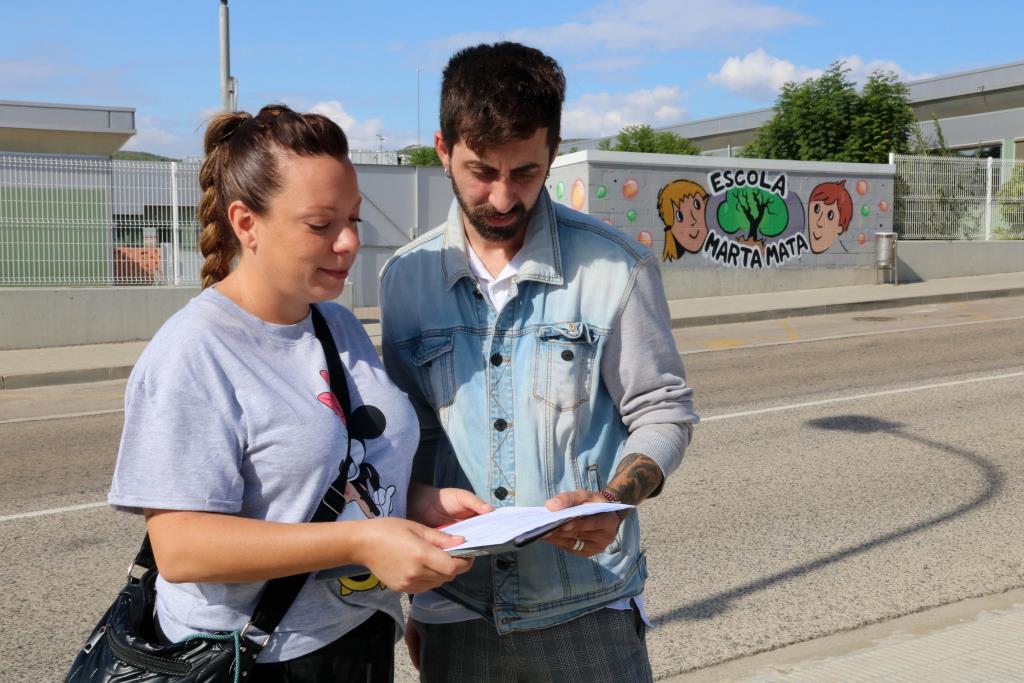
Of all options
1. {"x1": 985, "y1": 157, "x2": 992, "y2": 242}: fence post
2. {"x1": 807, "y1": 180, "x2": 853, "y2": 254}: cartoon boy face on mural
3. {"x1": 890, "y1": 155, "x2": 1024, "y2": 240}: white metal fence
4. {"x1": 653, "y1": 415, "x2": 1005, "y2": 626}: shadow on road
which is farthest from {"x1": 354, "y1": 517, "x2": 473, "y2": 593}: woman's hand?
{"x1": 985, "y1": 157, "x2": 992, "y2": 242}: fence post

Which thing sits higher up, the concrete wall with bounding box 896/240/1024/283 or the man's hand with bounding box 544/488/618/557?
the concrete wall with bounding box 896/240/1024/283

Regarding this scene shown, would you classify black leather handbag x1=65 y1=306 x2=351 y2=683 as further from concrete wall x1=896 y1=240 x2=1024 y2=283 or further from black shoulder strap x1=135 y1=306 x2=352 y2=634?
concrete wall x1=896 y1=240 x2=1024 y2=283

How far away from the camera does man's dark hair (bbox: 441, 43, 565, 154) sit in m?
2.04

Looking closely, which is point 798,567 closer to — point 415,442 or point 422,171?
point 415,442

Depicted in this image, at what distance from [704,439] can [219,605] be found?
661 cm

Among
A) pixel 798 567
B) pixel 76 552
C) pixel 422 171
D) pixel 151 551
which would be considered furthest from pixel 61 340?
pixel 151 551

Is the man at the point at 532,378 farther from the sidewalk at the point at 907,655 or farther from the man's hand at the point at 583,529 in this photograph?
the sidewalk at the point at 907,655

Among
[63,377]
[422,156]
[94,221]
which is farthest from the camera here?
[422,156]

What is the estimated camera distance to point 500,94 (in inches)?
80.0

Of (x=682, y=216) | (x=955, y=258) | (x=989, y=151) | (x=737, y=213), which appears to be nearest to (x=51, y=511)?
(x=682, y=216)

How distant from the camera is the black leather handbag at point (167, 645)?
1.67 meters

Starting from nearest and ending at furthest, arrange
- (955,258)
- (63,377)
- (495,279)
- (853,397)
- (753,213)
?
(495,279)
(853,397)
(63,377)
(753,213)
(955,258)

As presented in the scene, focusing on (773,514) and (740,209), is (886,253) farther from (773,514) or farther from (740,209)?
(773,514)

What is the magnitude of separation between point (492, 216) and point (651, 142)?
43176mm
